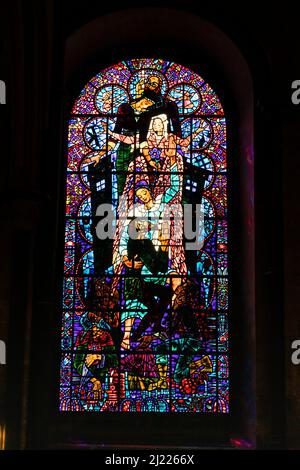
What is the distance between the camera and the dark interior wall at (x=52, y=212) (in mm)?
10484

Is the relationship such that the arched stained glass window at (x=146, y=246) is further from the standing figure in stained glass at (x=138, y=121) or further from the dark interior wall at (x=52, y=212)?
the dark interior wall at (x=52, y=212)

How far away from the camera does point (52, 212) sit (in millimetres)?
11445

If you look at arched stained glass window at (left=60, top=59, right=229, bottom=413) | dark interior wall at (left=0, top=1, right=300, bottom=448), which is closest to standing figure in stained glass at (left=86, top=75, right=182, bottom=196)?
arched stained glass window at (left=60, top=59, right=229, bottom=413)

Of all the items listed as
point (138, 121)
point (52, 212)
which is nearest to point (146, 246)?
point (52, 212)

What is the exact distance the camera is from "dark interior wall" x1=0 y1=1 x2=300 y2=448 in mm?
10484

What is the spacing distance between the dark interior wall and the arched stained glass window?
1.65 feet

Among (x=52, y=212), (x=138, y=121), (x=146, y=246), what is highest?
(x=138, y=121)

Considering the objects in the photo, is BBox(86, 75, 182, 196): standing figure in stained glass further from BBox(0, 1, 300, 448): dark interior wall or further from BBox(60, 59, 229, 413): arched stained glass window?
BBox(0, 1, 300, 448): dark interior wall

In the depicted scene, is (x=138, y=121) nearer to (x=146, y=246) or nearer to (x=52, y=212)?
(x=146, y=246)

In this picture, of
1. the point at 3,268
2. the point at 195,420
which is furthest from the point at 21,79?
the point at 195,420

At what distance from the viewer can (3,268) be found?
11234 mm

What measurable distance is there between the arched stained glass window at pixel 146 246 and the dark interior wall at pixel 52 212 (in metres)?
0.50

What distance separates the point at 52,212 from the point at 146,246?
1.48m

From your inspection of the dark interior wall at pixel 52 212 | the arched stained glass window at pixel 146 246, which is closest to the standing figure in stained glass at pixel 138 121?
the arched stained glass window at pixel 146 246
